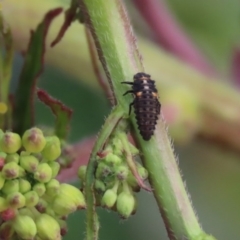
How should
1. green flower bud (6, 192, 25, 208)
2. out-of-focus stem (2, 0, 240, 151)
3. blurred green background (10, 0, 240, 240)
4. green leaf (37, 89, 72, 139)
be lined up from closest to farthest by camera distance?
green flower bud (6, 192, 25, 208)
green leaf (37, 89, 72, 139)
out-of-focus stem (2, 0, 240, 151)
blurred green background (10, 0, 240, 240)

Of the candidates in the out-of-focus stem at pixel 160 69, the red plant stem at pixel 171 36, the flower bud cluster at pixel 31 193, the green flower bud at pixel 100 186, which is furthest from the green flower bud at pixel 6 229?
the red plant stem at pixel 171 36

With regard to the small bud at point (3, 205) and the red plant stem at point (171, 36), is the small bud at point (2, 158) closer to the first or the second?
the small bud at point (3, 205)

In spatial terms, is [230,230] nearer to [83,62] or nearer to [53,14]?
[83,62]

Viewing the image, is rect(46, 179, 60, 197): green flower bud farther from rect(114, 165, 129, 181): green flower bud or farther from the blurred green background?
the blurred green background

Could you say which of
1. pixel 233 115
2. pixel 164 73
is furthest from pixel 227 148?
pixel 164 73

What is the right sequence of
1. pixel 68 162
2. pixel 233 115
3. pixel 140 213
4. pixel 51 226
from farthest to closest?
1. pixel 140 213
2. pixel 233 115
3. pixel 68 162
4. pixel 51 226

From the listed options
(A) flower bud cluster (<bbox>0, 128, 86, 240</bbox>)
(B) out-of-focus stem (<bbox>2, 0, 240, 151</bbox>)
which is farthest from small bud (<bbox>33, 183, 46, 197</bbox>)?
(B) out-of-focus stem (<bbox>2, 0, 240, 151</bbox>)

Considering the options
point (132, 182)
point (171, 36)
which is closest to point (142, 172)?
point (132, 182)
